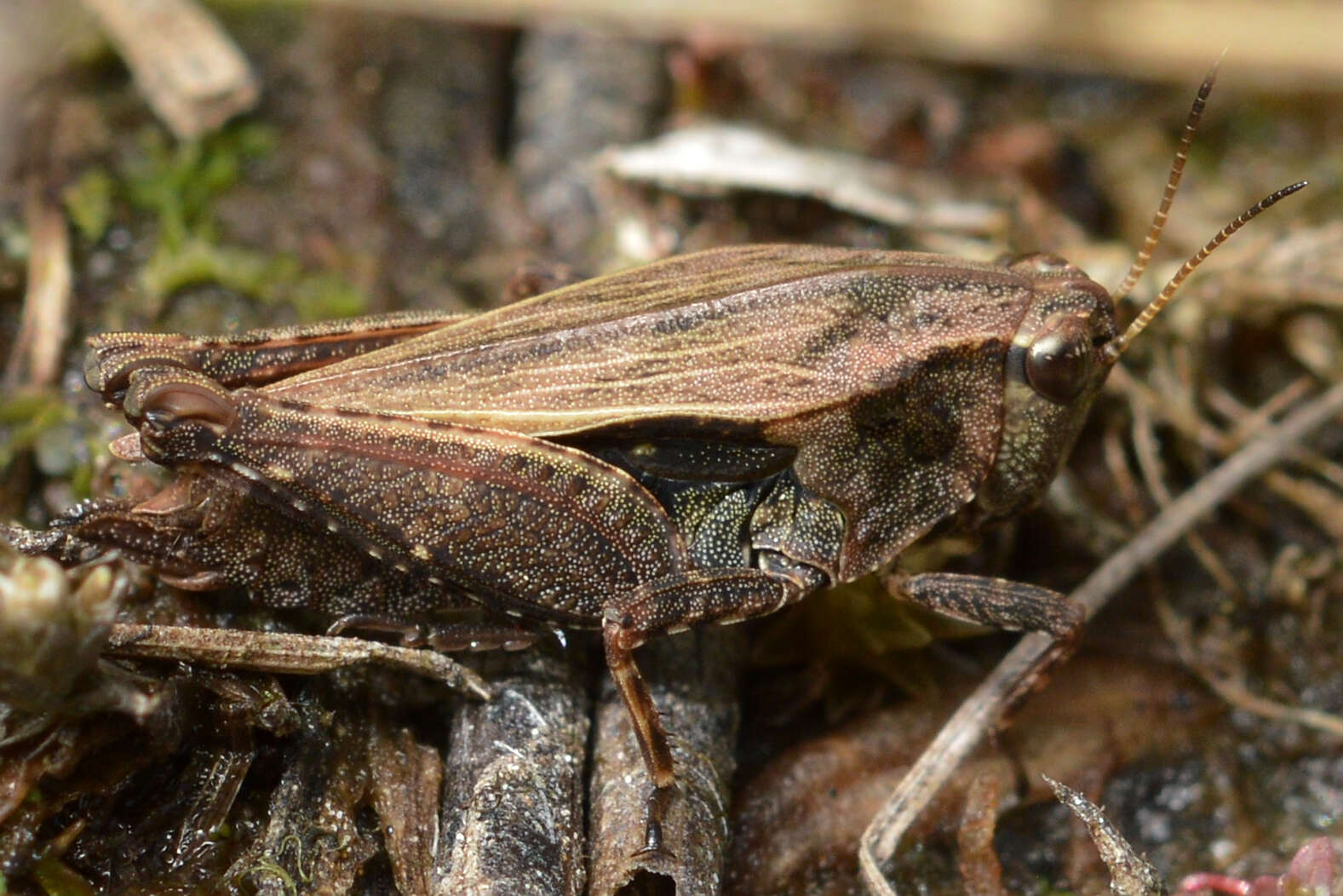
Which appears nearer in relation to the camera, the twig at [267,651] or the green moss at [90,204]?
the twig at [267,651]

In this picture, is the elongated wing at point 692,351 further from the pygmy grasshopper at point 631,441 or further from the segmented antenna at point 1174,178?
Answer: the segmented antenna at point 1174,178

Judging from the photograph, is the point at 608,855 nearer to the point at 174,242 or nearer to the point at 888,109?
the point at 174,242

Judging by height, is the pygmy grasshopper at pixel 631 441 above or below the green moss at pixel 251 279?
below

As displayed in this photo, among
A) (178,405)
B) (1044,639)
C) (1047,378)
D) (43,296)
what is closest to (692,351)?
(1047,378)

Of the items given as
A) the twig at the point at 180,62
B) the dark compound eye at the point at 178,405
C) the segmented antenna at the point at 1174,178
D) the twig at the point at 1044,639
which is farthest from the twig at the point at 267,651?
the twig at the point at 180,62

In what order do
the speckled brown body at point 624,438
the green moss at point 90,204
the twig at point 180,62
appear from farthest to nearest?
1. the twig at point 180,62
2. the green moss at point 90,204
3. the speckled brown body at point 624,438

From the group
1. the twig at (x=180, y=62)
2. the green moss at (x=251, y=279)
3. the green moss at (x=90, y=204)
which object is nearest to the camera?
the green moss at (x=251, y=279)

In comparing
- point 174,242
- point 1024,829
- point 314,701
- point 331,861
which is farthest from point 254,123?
point 1024,829
